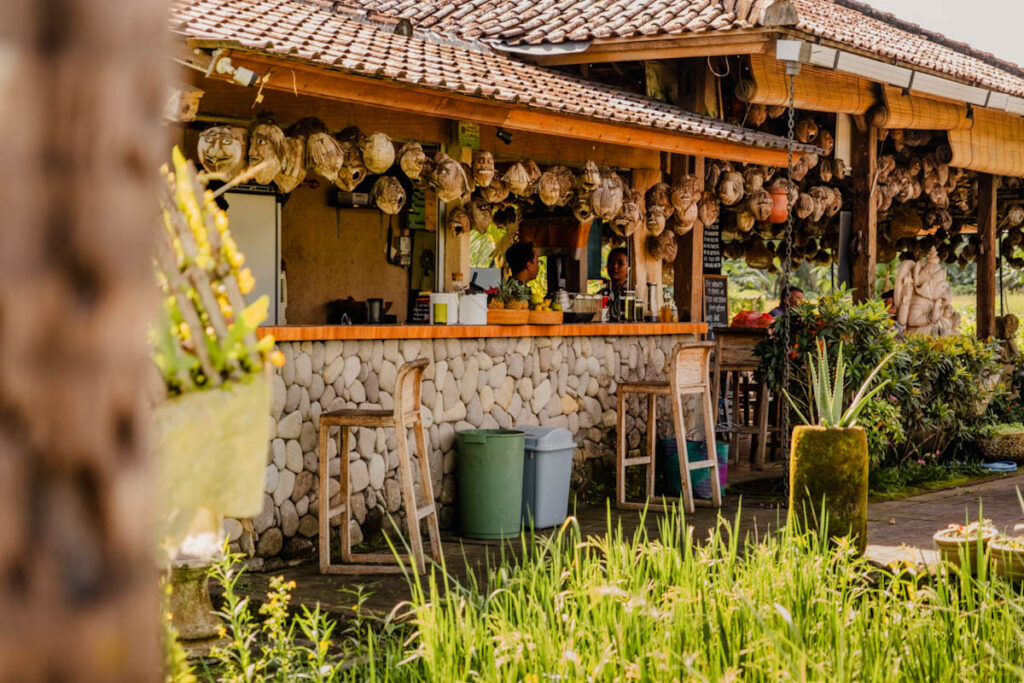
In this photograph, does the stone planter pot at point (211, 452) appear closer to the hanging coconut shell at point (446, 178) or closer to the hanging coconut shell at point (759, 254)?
the hanging coconut shell at point (446, 178)

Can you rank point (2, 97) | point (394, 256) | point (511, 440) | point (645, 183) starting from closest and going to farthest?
point (2, 97) < point (511, 440) < point (645, 183) < point (394, 256)

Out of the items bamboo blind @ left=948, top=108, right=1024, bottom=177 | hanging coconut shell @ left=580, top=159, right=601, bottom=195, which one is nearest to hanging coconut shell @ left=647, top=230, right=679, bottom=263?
hanging coconut shell @ left=580, top=159, right=601, bottom=195

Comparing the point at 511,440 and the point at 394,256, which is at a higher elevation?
the point at 394,256

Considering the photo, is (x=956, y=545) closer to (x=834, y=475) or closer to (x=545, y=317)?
(x=834, y=475)

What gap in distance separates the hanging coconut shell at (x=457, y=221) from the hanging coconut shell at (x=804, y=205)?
4.65 metres

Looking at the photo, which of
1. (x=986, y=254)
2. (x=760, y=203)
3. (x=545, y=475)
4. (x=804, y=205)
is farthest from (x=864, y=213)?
(x=545, y=475)

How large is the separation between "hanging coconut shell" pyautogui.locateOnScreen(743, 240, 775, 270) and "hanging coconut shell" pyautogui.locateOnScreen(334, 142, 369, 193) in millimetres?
10748

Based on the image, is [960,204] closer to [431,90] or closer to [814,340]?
[814,340]

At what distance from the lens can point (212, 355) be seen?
1.89 m

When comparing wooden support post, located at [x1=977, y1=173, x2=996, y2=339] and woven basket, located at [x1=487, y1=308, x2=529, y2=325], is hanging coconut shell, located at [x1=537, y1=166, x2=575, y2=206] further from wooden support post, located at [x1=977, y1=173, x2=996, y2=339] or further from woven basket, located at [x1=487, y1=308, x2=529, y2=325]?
wooden support post, located at [x1=977, y1=173, x2=996, y2=339]

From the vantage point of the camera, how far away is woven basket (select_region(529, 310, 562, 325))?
8.63 metres

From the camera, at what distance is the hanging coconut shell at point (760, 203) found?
11.2 m

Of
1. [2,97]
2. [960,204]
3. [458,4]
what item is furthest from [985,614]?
[960,204]

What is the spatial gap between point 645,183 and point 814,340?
2.08 metres
